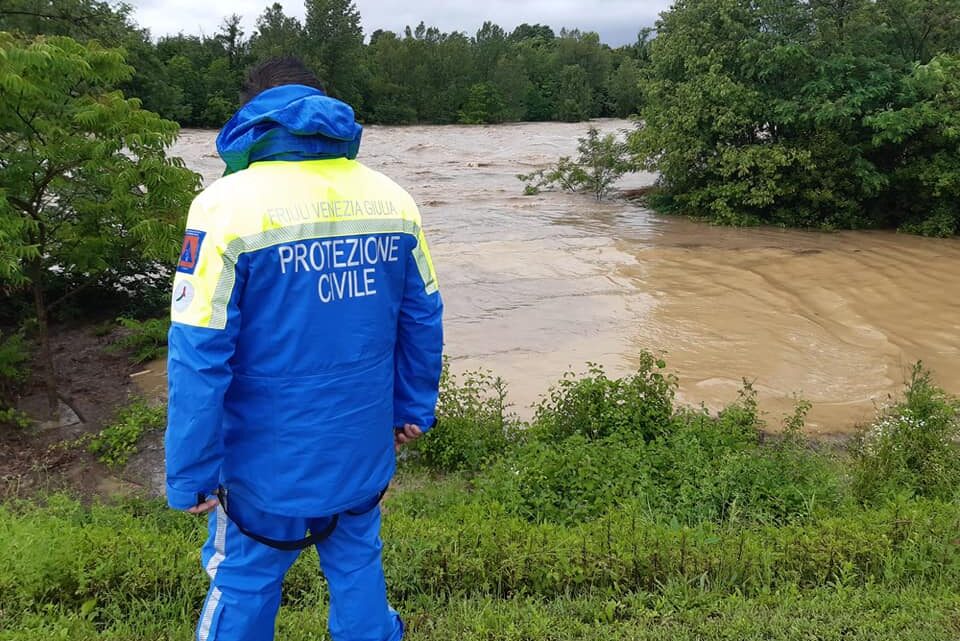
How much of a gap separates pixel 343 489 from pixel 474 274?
11.6m

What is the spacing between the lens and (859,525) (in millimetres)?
4352

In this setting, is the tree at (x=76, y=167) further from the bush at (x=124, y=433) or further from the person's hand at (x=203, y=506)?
the person's hand at (x=203, y=506)

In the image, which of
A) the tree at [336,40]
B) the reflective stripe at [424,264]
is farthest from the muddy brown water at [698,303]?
the tree at [336,40]

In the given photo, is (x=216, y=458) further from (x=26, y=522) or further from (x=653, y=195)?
(x=653, y=195)

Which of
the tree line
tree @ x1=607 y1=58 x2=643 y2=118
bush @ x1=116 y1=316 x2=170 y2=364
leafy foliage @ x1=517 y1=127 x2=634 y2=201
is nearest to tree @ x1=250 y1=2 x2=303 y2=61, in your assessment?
the tree line

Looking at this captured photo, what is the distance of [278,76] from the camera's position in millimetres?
2637

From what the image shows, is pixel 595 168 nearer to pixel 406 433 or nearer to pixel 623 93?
pixel 406 433

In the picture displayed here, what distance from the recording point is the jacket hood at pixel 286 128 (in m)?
2.41

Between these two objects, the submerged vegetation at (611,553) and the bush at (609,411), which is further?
the bush at (609,411)

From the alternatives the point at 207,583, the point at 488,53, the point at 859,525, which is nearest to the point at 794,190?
the point at 859,525

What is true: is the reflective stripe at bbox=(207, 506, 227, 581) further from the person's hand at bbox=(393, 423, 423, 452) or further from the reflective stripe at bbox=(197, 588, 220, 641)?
the person's hand at bbox=(393, 423, 423, 452)

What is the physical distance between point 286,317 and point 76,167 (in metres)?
5.70

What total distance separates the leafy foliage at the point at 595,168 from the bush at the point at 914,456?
16.9m

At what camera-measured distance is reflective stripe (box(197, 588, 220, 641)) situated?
262 cm
